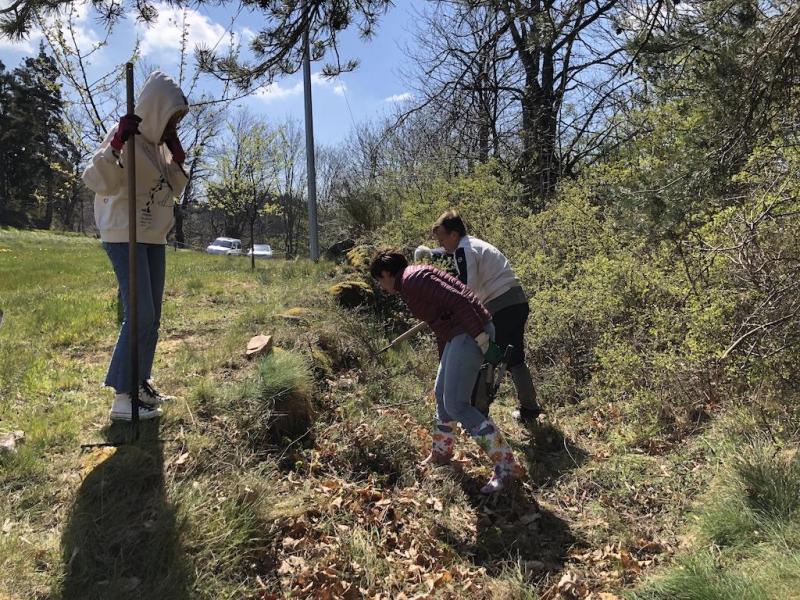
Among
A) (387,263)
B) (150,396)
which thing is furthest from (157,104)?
(150,396)

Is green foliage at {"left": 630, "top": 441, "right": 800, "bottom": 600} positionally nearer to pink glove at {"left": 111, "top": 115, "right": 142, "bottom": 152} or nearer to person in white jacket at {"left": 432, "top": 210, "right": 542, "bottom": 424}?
person in white jacket at {"left": 432, "top": 210, "right": 542, "bottom": 424}

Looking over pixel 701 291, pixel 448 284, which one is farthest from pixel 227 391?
pixel 701 291

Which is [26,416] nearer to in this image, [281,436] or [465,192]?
[281,436]

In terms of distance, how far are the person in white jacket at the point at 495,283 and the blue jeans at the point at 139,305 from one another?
1964mm

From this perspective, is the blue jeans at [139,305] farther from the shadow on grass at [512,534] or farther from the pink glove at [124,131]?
the shadow on grass at [512,534]

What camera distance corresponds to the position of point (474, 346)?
11.0ft

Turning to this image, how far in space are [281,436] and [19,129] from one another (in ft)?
141

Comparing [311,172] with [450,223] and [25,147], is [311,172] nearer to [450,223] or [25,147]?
[450,223]

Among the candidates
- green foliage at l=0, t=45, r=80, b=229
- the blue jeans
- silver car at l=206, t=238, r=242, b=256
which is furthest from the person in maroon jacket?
green foliage at l=0, t=45, r=80, b=229

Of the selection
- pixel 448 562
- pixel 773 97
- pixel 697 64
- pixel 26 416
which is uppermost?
pixel 697 64

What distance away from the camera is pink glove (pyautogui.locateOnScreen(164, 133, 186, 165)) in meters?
3.33

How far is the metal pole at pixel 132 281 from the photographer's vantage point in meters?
2.96

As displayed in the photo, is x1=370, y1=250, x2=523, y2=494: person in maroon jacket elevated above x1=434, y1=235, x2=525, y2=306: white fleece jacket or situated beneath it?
situated beneath

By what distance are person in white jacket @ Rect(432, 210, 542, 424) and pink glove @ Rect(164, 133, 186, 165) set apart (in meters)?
1.80
